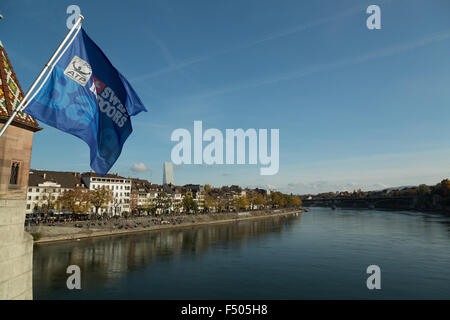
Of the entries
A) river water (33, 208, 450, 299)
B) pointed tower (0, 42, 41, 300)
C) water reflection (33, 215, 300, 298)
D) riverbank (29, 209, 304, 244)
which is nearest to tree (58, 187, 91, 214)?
riverbank (29, 209, 304, 244)

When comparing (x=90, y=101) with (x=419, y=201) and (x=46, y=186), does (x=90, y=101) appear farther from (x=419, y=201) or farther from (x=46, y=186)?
(x=419, y=201)

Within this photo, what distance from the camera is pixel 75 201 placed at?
178ft

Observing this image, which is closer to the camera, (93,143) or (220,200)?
(93,143)

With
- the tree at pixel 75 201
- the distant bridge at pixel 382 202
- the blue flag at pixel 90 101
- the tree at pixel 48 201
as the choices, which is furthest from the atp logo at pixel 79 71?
the distant bridge at pixel 382 202

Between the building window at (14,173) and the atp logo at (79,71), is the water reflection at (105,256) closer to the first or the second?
the building window at (14,173)

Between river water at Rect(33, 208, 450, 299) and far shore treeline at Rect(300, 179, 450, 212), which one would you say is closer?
river water at Rect(33, 208, 450, 299)

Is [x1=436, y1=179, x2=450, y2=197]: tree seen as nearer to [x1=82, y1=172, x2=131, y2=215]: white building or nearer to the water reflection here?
the water reflection

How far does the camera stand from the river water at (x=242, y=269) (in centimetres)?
2159

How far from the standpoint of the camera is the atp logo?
750cm

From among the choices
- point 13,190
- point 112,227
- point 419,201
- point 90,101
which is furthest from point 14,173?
point 419,201

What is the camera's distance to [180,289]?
73.0 ft
